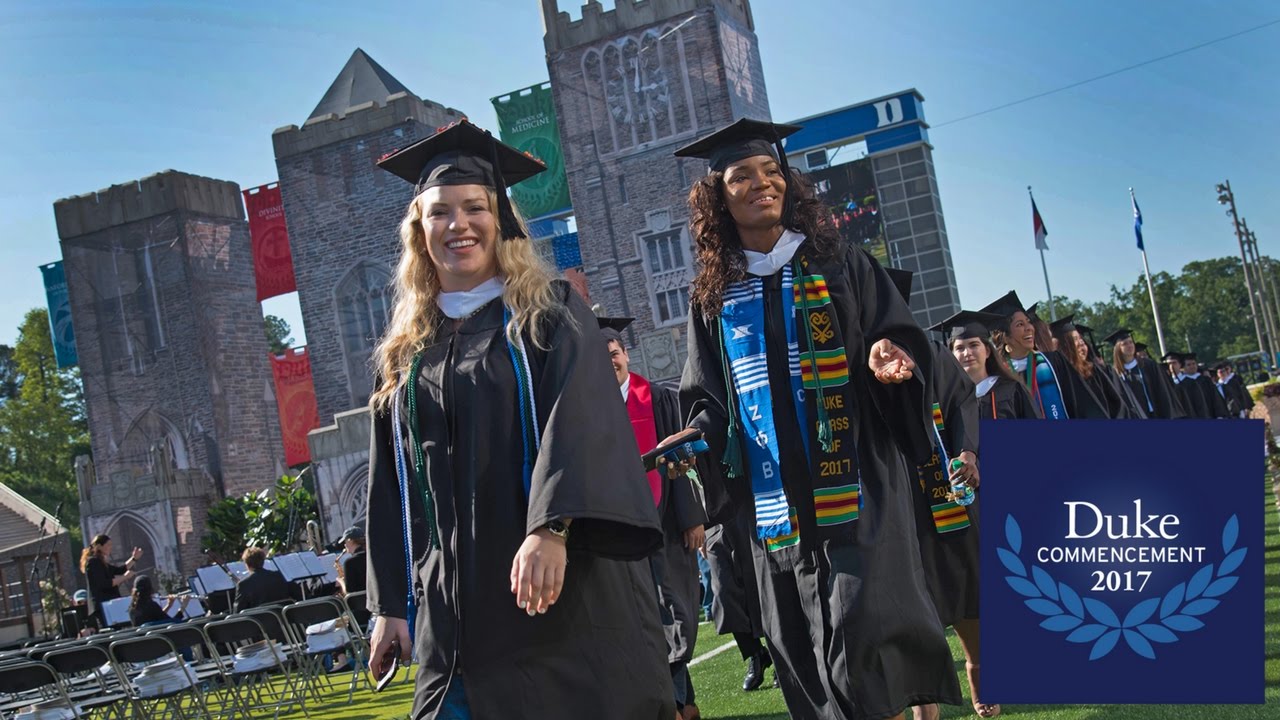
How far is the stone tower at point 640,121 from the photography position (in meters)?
46.4

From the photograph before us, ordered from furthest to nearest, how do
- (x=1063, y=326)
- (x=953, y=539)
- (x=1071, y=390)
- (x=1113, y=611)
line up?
(x=1063, y=326) < (x=1071, y=390) < (x=953, y=539) < (x=1113, y=611)

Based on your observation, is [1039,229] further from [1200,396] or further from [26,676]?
[26,676]

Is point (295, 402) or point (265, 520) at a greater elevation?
point (295, 402)

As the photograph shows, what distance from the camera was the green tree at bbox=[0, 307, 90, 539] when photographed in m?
64.6

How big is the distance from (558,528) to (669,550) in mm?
3946

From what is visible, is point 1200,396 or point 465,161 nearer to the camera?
point 465,161

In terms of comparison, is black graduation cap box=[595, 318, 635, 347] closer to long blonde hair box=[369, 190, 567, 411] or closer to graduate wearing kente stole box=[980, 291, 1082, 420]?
graduate wearing kente stole box=[980, 291, 1082, 420]

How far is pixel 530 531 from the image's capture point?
2.74 m

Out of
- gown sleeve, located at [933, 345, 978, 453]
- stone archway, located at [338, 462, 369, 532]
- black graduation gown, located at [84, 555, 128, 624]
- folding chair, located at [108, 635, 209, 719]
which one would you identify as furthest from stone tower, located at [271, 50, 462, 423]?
gown sleeve, located at [933, 345, 978, 453]

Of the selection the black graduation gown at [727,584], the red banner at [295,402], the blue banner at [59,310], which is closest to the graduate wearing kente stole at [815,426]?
the black graduation gown at [727,584]

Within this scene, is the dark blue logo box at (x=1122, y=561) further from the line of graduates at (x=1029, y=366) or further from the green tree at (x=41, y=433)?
the green tree at (x=41, y=433)

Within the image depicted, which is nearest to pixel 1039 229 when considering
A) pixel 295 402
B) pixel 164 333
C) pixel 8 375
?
pixel 295 402

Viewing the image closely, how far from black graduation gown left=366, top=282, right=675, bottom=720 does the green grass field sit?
0.14m

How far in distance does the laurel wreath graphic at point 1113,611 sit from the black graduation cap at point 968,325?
3762 millimetres
